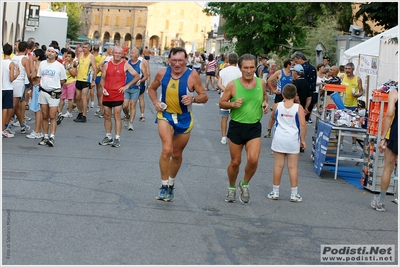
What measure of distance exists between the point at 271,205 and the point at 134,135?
7.45m

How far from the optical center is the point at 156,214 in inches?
340

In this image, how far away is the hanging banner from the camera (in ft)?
72.8

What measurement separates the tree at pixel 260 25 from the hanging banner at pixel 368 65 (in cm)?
2208

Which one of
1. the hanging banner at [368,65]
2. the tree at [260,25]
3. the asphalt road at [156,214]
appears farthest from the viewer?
the tree at [260,25]

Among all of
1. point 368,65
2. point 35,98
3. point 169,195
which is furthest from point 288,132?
Result: point 368,65

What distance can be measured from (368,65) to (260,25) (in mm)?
24630

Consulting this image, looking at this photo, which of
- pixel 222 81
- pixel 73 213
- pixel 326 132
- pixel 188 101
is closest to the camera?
pixel 73 213

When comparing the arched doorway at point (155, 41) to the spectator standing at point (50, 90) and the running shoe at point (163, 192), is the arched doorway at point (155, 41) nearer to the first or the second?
the spectator standing at point (50, 90)

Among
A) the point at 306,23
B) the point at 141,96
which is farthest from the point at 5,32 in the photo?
the point at 141,96

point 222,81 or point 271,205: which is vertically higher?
point 222,81

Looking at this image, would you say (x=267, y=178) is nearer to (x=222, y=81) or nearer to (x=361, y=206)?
(x=361, y=206)

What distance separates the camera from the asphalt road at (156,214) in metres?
6.85

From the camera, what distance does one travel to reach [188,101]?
30.2 ft

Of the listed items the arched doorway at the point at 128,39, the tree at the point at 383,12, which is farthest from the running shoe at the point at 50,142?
the arched doorway at the point at 128,39
